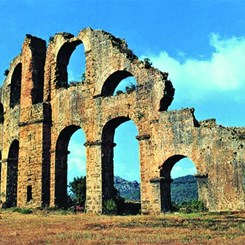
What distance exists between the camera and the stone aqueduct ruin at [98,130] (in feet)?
50.5

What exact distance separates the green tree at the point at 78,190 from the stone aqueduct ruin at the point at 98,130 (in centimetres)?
202

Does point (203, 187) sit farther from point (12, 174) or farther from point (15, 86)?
point (15, 86)

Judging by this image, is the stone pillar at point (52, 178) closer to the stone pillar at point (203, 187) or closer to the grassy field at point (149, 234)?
the stone pillar at point (203, 187)

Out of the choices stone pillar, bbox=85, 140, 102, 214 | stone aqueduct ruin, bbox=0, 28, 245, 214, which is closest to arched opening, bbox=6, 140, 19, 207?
stone aqueduct ruin, bbox=0, 28, 245, 214

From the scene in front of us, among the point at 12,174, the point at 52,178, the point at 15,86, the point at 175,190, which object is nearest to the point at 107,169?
the point at 52,178

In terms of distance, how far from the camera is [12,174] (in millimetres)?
23625

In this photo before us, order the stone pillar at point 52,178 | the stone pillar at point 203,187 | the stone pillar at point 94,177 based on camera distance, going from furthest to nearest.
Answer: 1. the stone pillar at point 52,178
2. the stone pillar at point 94,177
3. the stone pillar at point 203,187

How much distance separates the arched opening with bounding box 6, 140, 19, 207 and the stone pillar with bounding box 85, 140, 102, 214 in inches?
250

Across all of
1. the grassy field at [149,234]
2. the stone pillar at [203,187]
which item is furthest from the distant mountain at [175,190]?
the grassy field at [149,234]

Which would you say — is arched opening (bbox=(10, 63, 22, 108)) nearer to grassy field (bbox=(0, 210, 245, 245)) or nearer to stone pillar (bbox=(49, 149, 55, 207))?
stone pillar (bbox=(49, 149, 55, 207))

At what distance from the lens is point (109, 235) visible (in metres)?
9.34

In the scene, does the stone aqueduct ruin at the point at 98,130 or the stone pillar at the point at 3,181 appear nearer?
the stone aqueduct ruin at the point at 98,130

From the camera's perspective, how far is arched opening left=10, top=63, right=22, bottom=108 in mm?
24781

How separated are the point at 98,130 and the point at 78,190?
504cm
